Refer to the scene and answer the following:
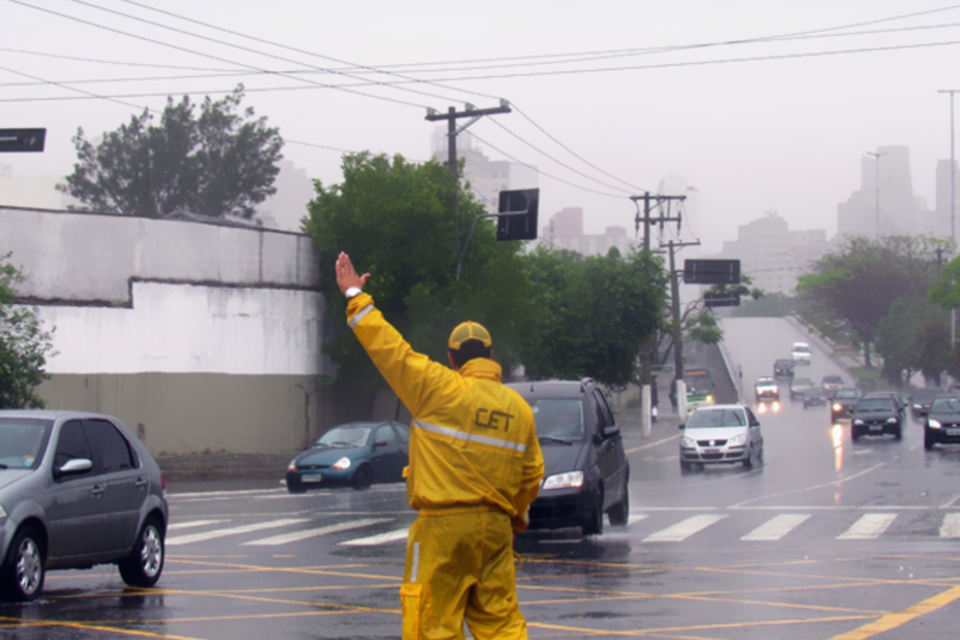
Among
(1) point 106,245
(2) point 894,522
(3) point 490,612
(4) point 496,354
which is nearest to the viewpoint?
(3) point 490,612

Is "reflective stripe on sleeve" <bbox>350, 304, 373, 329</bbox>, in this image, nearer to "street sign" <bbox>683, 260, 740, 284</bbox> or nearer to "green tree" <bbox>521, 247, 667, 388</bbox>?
"green tree" <bbox>521, 247, 667, 388</bbox>

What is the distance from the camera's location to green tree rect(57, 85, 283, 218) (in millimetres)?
70812

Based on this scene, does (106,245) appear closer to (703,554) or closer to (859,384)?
(703,554)

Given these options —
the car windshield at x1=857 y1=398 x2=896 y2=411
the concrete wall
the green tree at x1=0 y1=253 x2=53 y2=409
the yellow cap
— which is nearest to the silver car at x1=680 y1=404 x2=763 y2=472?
the concrete wall

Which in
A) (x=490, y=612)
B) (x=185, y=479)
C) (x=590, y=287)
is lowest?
(x=185, y=479)

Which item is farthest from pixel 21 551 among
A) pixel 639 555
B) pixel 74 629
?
pixel 639 555

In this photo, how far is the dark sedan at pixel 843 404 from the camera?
58.1m

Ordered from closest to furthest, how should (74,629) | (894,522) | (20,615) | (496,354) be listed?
(74,629) < (20,615) < (894,522) < (496,354)

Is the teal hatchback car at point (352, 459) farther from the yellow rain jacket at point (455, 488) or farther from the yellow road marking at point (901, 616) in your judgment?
the yellow rain jacket at point (455, 488)

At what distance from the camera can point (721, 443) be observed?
2938cm

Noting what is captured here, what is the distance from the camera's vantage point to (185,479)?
27.5 m

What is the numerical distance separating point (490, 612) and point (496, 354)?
1103 inches

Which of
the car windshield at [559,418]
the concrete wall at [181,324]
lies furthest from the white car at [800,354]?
the car windshield at [559,418]

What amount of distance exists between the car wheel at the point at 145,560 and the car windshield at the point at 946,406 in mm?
29541
